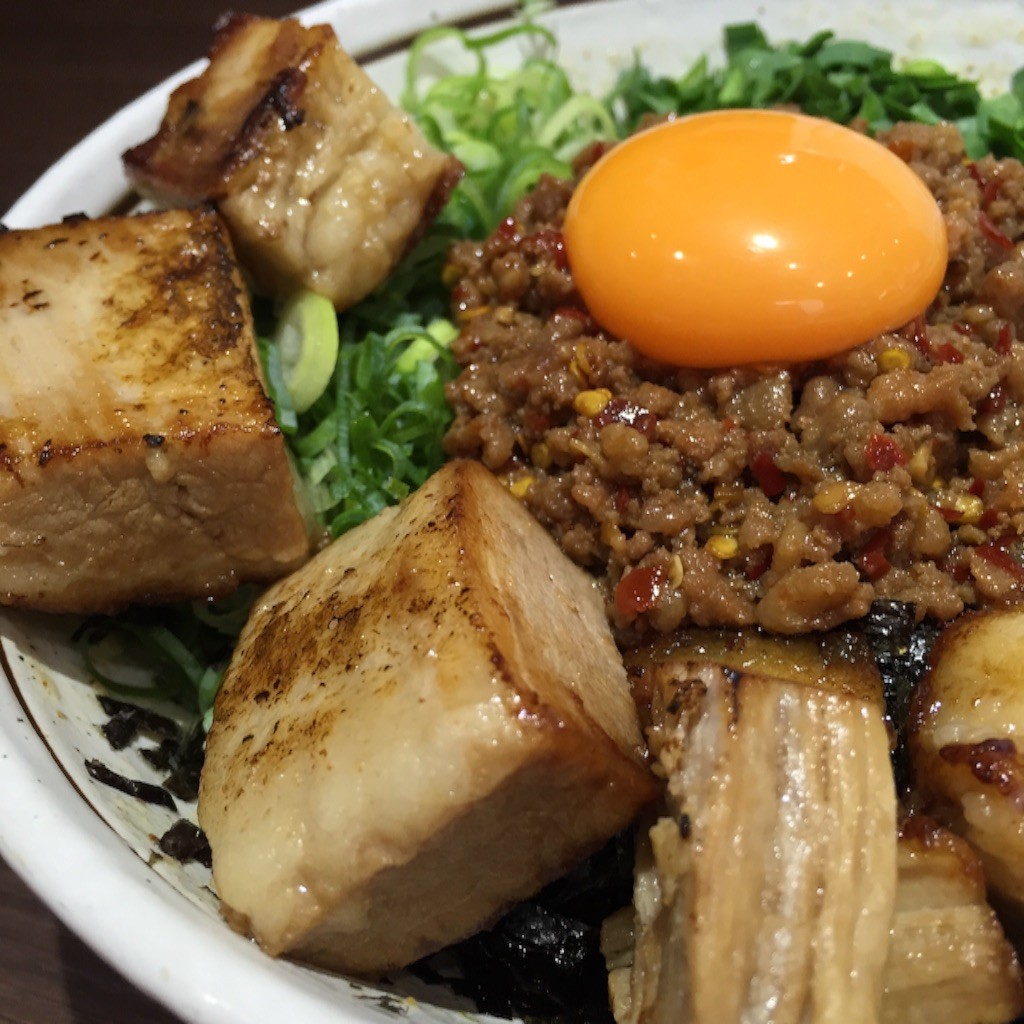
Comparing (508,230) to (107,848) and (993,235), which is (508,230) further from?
(107,848)

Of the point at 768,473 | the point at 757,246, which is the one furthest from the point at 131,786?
the point at 757,246

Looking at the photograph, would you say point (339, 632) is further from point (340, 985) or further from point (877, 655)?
point (877, 655)

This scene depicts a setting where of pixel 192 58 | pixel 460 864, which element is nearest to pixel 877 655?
pixel 460 864

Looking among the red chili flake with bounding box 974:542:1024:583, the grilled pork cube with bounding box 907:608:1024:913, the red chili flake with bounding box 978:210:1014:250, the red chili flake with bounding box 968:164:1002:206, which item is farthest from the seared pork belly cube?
the red chili flake with bounding box 968:164:1002:206

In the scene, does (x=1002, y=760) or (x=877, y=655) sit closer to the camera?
(x=1002, y=760)

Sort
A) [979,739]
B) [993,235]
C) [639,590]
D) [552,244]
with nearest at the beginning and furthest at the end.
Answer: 1. [979,739]
2. [639,590]
3. [993,235]
4. [552,244]

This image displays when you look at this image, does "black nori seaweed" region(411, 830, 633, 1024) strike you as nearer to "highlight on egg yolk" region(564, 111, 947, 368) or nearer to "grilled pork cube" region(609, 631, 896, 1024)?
"grilled pork cube" region(609, 631, 896, 1024)
